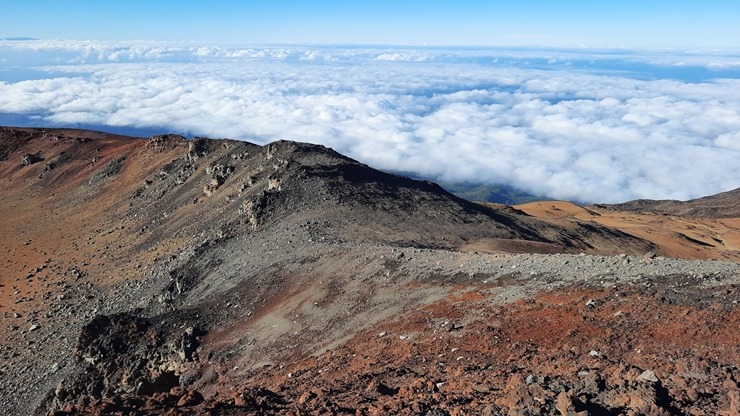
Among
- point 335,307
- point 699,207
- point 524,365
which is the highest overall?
point 524,365

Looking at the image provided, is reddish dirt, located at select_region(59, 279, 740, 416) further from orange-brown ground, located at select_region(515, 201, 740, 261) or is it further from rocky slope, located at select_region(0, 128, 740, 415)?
orange-brown ground, located at select_region(515, 201, 740, 261)

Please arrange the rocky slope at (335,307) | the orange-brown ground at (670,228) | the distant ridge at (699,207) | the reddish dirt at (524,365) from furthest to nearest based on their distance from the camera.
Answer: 1. the distant ridge at (699,207)
2. the orange-brown ground at (670,228)
3. the rocky slope at (335,307)
4. the reddish dirt at (524,365)

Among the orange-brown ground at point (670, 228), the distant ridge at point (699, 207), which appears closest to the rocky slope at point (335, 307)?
the orange-brown ground at point (670, 228)

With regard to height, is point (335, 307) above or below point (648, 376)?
below

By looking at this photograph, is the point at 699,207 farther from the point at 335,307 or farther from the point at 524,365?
the point at 524,365

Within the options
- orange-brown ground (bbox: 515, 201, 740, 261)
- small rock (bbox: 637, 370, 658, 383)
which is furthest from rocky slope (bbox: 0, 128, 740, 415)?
orange-brown ground (bbox: 515, 201, 740, 261)

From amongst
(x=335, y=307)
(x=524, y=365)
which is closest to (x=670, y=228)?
(x=335, y=307)

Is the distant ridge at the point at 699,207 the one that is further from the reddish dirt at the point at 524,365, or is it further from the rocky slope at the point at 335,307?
the reddish dirt at the point at 524,365

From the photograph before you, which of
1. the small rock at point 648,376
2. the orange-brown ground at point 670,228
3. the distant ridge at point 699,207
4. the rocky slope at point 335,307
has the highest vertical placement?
the small rock at point 648,376

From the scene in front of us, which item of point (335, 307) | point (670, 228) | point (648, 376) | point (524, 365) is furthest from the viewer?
point (670, 228)

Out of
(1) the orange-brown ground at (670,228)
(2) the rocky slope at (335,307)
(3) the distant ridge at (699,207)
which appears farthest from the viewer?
(3) the distant ridge at (699,207)
